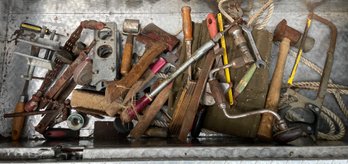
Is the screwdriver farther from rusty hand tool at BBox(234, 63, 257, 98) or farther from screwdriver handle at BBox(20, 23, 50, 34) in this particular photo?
rusty hand tool at BBox(234, 63, 257, 98)

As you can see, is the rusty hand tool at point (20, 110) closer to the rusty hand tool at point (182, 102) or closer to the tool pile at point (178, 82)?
the tool pile at point (178, 82)

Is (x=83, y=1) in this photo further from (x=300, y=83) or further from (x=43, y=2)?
(x=300, y=83)

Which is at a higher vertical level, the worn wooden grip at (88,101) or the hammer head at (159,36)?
the hammer head at (159,36)

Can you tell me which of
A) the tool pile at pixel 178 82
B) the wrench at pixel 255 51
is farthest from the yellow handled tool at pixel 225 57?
the wrench at pixel 255 51

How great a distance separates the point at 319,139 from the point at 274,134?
245 millimetres

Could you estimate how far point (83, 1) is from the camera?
74.9 inches

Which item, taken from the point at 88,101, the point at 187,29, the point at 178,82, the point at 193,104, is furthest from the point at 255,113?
the point at 88,101

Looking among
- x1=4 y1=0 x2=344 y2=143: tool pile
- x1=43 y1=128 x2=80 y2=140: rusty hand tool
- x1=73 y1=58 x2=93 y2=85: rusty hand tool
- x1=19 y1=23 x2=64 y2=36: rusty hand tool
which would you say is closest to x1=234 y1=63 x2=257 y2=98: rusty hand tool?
x1=4 y1=0 x2=344 y2=143: tool pile

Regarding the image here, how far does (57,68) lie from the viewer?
1797mm

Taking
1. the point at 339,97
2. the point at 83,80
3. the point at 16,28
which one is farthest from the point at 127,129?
the point at 339,97

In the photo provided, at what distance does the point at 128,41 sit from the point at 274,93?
75 centimetres

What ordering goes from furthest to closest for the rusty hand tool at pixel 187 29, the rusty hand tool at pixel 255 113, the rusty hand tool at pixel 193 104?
the rusty hand tool at pixel 187 29 < the rusty hand tool at pixel 193 104 < the rusty hand tool at pixel 255 113

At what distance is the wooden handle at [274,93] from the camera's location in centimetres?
162

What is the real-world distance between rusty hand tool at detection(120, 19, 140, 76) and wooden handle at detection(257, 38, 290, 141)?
681mm
